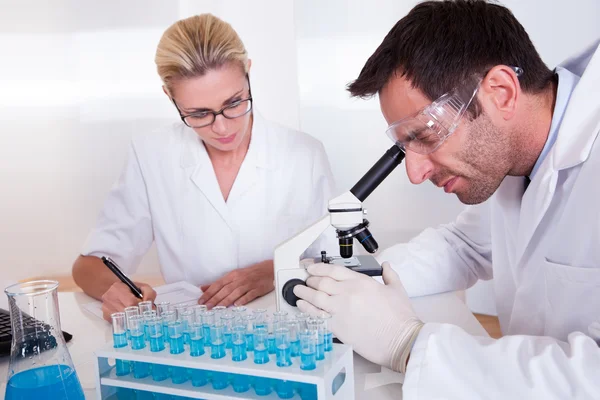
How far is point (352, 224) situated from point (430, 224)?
2.69m

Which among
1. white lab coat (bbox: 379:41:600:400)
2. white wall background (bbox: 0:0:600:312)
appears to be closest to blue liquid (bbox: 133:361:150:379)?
white lab coat (bbox: 379:41:600:400)

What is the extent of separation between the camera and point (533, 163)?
1697 millimetres

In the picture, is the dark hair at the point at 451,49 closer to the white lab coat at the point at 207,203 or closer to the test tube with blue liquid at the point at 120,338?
the test tube with blue liquid at the point at 120,338

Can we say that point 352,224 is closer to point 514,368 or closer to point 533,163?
point 514,368

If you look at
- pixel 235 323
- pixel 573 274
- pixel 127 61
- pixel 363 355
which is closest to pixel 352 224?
pixel 363 355

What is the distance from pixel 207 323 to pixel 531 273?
1.03 m

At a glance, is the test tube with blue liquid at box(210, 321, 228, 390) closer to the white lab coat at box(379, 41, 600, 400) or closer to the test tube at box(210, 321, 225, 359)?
the test tube at box(210, 321, 225, 359)

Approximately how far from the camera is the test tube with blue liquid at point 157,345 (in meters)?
1.15

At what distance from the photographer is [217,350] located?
1106 millimetres

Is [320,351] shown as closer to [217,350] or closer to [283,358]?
[283,358]

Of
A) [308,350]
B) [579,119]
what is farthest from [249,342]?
[579,119]

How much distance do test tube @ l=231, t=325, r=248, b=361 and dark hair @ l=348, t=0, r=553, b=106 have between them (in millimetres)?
835

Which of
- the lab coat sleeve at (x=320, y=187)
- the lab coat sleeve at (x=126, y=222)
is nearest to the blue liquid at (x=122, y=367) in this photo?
the lab coat sleeve at (x=126, y=222)

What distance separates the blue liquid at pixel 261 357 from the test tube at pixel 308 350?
3.0 inches
